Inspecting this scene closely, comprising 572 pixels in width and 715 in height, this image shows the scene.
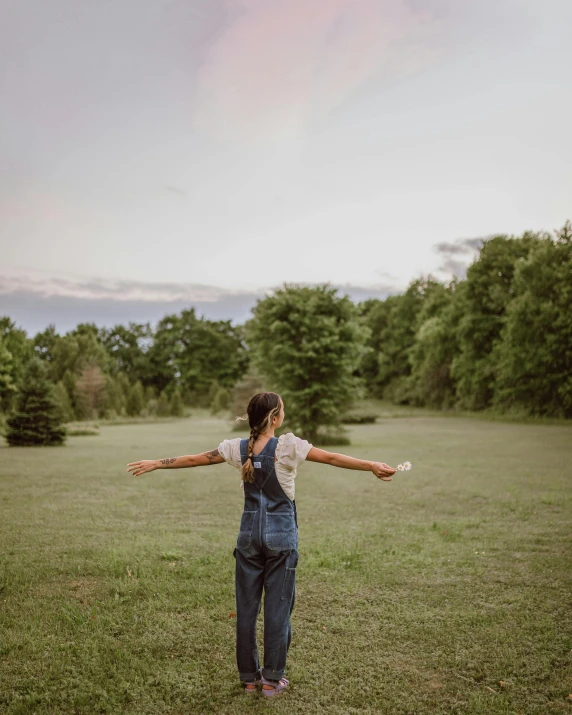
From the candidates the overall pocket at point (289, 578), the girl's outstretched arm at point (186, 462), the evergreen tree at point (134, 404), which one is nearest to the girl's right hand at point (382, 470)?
the overall pocket at point (289, 578)

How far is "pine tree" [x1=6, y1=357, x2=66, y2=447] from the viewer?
21.1 metres

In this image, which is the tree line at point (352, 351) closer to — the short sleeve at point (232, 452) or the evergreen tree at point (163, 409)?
the evergreen tree at point (163, 409)

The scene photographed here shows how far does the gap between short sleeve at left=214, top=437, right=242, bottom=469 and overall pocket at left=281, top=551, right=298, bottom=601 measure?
2.32 feet

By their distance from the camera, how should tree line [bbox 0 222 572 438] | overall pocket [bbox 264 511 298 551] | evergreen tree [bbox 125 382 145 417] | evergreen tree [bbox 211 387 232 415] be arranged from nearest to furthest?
overall pocket [bbox 264 511 298 551] → tree line [bbox 0 222 572 438] → evergreen tree [bbox 125 382 145 417] → evergreen tree [bbox 211 387 232 415]

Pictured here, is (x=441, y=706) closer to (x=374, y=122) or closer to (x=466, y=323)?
(x=374, y=122)

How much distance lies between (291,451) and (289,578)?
0.85 m

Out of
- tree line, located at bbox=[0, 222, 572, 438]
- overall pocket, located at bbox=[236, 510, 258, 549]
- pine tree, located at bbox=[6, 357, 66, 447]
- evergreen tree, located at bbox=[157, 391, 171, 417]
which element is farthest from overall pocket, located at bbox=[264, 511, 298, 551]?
evergreen tree, located at bbox=[157, 391, 171, 417]

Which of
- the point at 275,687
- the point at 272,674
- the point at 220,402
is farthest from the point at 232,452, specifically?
the point at 220,402

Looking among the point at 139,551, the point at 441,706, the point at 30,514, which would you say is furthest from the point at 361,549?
the point at 30,514

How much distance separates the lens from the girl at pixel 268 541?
3.55 meters

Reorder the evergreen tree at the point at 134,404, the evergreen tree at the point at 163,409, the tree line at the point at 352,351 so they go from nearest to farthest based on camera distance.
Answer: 1. the tree line at the point at 352,351
2. the evergreen tree at the point at 134,404
3. the evergreen tree at the point at 163,409

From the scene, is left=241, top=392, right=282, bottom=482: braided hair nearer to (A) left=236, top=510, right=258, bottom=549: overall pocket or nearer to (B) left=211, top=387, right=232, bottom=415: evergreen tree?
(A) left=236, top=510, right=258, bottom=549: overall pocket

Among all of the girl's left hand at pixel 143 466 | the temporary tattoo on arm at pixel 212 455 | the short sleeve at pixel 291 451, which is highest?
the short sleeve at pixel 291 451

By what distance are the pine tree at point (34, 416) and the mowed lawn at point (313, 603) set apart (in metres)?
11.1
